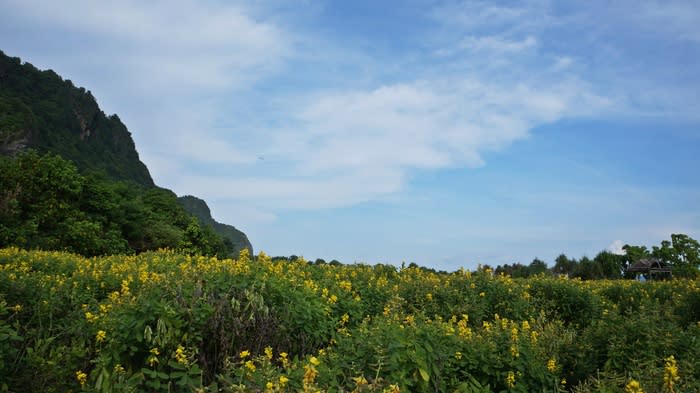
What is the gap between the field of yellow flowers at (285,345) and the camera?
3.96 meters

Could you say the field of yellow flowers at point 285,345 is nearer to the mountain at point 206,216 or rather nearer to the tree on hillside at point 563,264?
the tree on hillside at point 563,264

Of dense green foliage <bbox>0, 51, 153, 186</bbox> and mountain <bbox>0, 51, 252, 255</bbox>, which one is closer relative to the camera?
mountain <bbox>0, 51, 252, 255</bbox>

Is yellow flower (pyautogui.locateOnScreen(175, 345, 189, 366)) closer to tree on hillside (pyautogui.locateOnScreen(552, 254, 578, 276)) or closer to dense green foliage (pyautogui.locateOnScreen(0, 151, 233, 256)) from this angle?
dense green foliage (pyautogui.locateOnScreen(0, 151, 233, 256))

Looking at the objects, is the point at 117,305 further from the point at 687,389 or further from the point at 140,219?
the point at 140,219

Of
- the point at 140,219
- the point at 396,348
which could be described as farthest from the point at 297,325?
the point at 140,219

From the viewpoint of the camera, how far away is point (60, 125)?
9119 centimetres

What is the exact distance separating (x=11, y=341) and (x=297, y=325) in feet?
11.0

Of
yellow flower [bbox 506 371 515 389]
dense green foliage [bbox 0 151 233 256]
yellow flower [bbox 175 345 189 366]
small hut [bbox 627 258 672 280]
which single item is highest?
dense green foliage [bbox 0 151 233 256]

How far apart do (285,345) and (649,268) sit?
32308 millimetres

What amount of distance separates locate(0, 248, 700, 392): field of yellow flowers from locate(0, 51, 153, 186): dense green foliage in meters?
57.4

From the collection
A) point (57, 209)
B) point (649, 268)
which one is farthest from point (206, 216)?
point (649, 268)

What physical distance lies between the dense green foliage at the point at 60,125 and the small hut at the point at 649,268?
58546 millimetres

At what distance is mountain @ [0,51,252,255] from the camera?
143 ft

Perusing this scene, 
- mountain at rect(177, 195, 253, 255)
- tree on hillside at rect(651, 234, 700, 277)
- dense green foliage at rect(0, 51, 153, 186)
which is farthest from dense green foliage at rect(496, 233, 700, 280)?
mountain at rect(177, 195, 253, 255)
